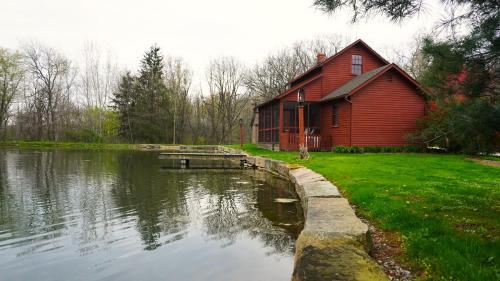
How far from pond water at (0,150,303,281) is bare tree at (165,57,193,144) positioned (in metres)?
36.4

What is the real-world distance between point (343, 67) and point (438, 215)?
19083mm

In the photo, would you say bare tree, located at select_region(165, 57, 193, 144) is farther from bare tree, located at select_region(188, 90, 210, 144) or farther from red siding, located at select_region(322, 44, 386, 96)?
red siding, located at select_region(322, 44, 386, 96)

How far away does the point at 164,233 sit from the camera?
6.28m

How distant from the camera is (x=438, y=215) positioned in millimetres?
5172

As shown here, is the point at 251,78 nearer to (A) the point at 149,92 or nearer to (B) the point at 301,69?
(B) the point at 301,69

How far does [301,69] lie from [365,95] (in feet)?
91.4

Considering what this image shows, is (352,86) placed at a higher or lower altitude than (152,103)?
lower

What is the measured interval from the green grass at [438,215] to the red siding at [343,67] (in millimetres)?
13378

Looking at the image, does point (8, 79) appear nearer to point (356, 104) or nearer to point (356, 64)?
point (356, 64)

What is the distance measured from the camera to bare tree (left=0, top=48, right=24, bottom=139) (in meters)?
41.8

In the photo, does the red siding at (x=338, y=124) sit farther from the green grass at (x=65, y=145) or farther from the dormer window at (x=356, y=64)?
the green grass at (x=65, y=145)

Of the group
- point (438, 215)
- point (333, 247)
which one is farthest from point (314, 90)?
point (333, 247)

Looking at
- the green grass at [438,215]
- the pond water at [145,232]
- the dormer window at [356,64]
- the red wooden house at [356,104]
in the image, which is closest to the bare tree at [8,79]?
the red wooden house at [356,104]

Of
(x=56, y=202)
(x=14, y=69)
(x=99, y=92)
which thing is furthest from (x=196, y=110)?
(x=56, y=202)
